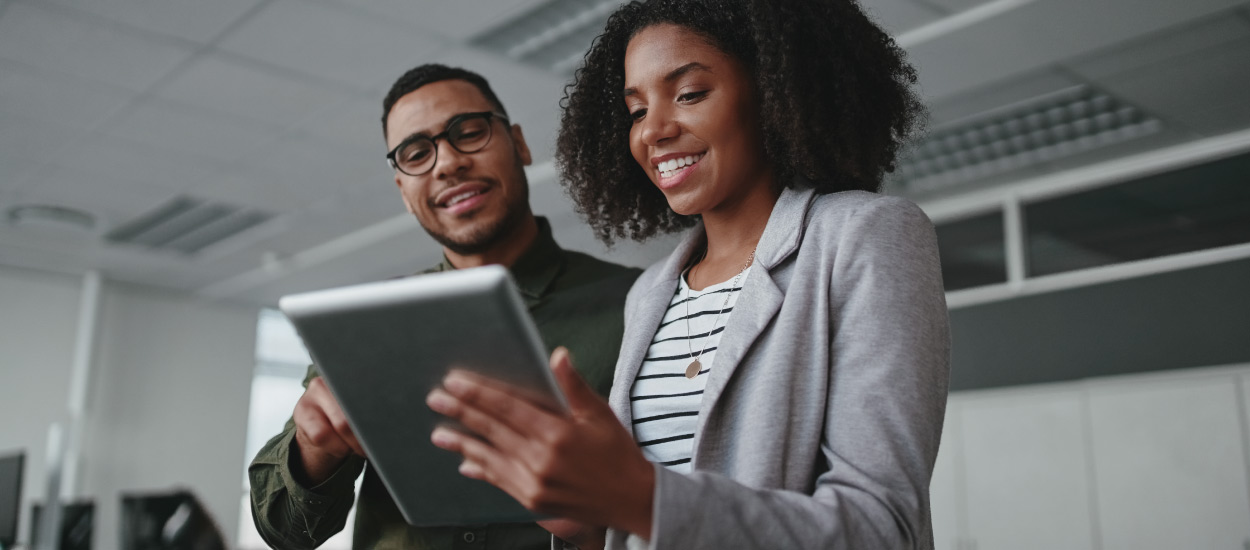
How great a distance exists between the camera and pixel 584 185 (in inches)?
59.3

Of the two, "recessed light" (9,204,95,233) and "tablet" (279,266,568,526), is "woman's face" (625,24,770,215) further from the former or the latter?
"recessed light" (9,204,95,233)

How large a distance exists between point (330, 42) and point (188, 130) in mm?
1339

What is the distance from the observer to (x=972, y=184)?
5625 millimetres

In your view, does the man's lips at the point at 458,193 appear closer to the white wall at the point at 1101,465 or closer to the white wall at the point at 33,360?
Answer: the white wall at the point at 1101,465

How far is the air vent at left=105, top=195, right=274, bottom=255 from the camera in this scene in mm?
6152

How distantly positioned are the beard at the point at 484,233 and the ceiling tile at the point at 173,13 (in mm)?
2328

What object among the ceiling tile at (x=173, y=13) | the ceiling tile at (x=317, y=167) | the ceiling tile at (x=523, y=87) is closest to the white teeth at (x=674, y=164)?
the ceiling tile at (x=523, y=87)

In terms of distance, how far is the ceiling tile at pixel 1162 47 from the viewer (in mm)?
3682

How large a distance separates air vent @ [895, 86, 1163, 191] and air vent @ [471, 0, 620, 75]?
1.51m

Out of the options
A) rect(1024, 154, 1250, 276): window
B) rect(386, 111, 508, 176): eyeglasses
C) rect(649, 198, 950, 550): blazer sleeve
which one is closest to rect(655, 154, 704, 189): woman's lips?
rect(649, 198, 950, 550): blazer sleeve

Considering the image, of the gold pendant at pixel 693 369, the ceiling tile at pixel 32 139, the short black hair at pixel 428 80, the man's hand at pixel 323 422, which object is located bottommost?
the man's hand at pixel 323 422

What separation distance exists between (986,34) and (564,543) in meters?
3.20

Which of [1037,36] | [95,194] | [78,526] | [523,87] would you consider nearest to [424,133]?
[523,87]

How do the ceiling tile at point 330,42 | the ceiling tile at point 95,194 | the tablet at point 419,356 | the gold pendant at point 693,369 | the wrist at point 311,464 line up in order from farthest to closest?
the ceiling tile at point 95,194
the ceiling tile at point 330,42
the wrist at point 311,464
the gold pendant at point 693,369
the tablet at point 419,356
